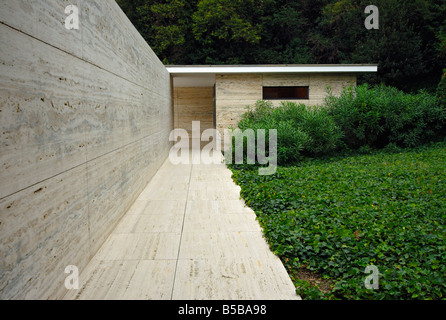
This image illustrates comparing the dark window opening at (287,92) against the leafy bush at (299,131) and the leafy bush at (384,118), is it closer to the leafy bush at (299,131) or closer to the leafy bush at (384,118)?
the leafy bush at (384,118)

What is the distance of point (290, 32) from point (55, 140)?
2237cm

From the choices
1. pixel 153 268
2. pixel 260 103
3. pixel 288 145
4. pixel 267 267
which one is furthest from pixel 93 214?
pixel 260 103

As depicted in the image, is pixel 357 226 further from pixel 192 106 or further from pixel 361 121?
pixel 192 106

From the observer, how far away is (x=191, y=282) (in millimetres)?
2668

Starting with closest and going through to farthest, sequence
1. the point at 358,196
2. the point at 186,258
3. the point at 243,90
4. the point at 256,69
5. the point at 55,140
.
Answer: the point at 55,140, the point at 186,258, the point at 358,196, the point at 256,69, the point at 243,90

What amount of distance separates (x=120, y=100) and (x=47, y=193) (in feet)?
7.97

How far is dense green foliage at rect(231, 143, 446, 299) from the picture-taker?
262cm

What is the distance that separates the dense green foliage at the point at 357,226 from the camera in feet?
8.61

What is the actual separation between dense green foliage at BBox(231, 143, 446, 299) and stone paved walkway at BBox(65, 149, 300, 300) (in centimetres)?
22

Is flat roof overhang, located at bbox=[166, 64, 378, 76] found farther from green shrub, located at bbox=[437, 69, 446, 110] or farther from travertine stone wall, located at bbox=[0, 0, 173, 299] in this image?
travertine stone wall, located at bbox=[0, 0, 173, 299]

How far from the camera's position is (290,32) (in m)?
22.4

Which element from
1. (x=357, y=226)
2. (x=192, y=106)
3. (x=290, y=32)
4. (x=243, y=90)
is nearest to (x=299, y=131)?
(x=243, y=90)

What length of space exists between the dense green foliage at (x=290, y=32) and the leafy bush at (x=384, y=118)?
26.8 ft

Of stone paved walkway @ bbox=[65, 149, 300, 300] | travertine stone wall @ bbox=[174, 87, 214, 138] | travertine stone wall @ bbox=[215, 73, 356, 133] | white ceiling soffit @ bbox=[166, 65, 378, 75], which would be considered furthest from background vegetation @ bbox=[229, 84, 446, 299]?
travertine stone wall @ bbox=[174, 87, 214, 138]
